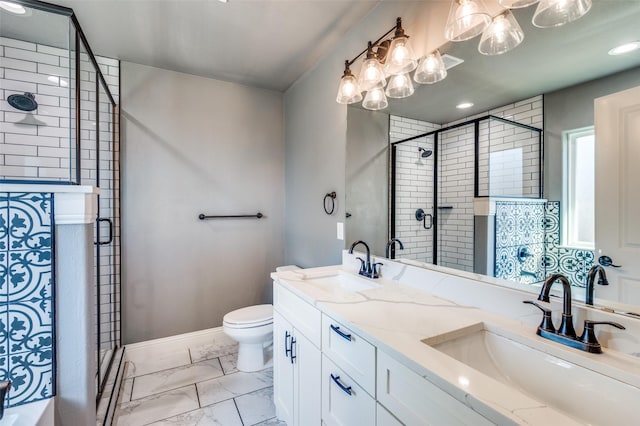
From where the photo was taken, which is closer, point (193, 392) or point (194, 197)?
point (193, 392)

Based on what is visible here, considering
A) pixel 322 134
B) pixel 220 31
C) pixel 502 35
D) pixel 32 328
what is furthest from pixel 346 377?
pixel 220 31

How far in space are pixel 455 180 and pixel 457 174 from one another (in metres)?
0.03

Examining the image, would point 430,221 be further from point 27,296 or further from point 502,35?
point 27,296

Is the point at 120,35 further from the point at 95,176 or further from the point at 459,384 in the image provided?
the point at 459,384

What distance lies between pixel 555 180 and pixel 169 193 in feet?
8.97

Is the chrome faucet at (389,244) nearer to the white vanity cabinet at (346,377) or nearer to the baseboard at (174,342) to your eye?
the white vanity cabinet at (346,377)

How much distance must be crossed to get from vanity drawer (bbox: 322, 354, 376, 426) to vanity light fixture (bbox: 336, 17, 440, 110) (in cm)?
147

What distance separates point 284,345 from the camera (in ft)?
5.44

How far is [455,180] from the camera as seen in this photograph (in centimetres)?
142

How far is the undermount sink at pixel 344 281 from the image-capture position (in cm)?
169

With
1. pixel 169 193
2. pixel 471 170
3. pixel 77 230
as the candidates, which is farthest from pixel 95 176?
pixel 471 170

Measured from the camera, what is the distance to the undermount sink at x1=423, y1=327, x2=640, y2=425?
2.30ft

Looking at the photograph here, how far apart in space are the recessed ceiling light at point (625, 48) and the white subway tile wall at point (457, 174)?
0.22 meters

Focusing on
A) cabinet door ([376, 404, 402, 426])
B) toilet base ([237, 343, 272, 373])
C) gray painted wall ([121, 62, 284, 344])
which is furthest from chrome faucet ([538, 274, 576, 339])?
gray painted wall ([121, 62, 284, 344])
